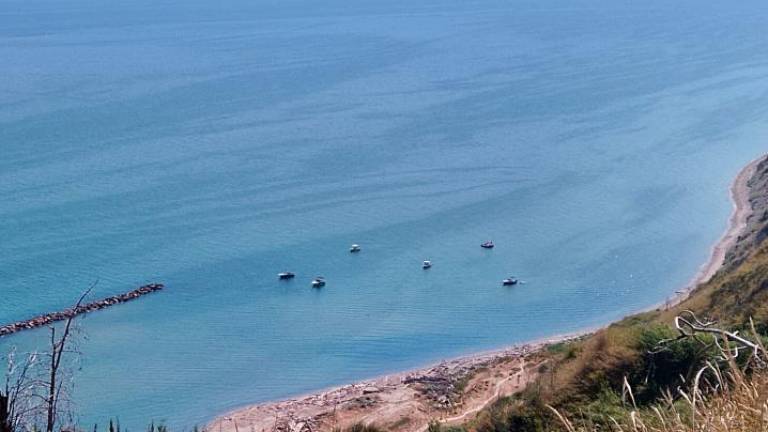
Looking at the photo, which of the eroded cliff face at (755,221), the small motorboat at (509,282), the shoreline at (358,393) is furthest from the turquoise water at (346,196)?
the eroded cliff face at (755,221)

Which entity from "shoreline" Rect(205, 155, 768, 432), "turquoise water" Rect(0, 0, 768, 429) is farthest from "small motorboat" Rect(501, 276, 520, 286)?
"shoreline" Rect(205, 155, 768, 432)

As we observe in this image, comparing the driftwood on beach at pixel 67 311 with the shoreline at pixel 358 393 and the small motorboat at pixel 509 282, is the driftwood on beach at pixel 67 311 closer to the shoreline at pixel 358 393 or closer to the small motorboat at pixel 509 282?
the shoreline at pixel 358 393

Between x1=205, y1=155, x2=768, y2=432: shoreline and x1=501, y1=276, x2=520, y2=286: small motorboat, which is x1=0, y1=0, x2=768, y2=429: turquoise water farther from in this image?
x1=205, y1=155, x2=768, y2=432: shoreline

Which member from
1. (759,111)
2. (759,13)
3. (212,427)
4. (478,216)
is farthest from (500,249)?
(759,13)

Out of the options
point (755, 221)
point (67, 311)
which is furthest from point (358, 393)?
point (755, 221)

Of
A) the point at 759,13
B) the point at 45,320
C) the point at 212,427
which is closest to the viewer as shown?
the point at 212,427

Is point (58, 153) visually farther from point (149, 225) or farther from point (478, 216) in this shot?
point (478, 216)

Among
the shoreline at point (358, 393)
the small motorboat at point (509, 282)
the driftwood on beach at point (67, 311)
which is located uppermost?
the driftwood on beach at point (67, 311)
